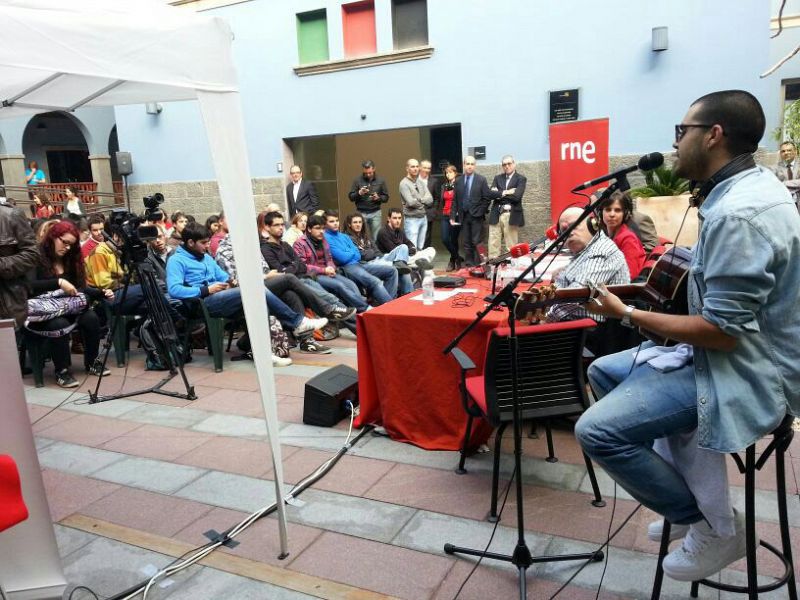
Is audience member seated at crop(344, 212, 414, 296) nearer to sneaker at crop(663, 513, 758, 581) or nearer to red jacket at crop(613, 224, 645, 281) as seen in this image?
red jacket at crop(613, 224, 645, 281)

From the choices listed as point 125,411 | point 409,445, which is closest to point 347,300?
point 125,411

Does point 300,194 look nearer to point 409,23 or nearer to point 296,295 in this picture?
point 409,23

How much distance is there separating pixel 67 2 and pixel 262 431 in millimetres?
2649

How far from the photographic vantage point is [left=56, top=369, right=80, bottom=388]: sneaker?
5.19 m

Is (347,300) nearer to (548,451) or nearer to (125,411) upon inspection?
(125,411)

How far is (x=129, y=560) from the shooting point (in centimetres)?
267

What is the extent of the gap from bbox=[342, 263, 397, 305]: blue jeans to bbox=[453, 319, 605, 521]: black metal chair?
12.8 feet

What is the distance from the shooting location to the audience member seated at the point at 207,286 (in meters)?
5.52

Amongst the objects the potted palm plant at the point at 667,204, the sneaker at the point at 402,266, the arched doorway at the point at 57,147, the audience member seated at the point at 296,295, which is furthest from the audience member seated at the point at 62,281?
the arched doorway at the point at 57,147

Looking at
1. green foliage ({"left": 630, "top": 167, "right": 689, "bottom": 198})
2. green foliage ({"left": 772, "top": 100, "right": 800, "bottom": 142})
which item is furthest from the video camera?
green foliage ({"left": 772, "top": 100, "right": 800, "bottom": 142})

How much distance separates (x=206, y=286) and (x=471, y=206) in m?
5.19

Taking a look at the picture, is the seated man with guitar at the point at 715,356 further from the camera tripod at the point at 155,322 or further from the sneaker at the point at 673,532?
the camera tripod at the point at 155,322

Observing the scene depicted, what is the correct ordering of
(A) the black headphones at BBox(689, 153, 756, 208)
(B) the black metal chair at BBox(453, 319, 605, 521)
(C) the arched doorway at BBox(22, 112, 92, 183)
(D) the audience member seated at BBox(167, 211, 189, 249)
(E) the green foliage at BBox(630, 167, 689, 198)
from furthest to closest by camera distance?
(C) the arched doorway at BBox(22, 112, 92, 183), (E) the green foliage at BBox(630, 167, 689, 198), (D) the audience member seated at BBox(167, 211, 189, 249), (B) the black metal chair at BBox(453, 319, 605, 521), (A) the black headphones at BBox(689, 153, 756, 208)

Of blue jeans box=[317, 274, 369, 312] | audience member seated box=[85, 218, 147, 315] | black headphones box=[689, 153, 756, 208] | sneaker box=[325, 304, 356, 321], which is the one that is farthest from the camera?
blue jeans box=[317, 274, 369, 312]
